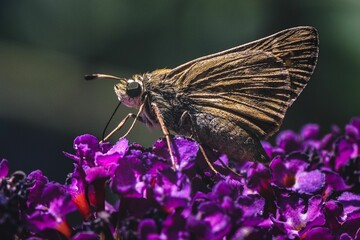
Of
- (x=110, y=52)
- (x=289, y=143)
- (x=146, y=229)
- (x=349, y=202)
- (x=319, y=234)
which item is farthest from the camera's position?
(x=110, y=52)

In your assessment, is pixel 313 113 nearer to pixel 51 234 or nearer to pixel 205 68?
pixel 205 68

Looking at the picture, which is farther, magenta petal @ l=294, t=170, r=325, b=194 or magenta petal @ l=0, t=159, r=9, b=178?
magenta petal @ l=294, t=170, r=325, b=194

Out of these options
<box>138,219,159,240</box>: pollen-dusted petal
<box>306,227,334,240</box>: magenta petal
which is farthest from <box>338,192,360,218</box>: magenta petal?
<box>138,219,159,240</box>: pollen-dusted petal

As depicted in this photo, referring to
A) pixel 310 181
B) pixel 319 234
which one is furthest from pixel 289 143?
pixel 319 234

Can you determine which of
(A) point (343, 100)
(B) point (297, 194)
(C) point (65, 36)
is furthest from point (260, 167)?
(C) point (65, 36)

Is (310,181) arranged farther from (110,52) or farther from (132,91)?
(110,52)

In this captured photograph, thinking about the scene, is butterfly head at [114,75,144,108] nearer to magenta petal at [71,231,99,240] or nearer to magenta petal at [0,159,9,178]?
magenta petal at [0,159,9,178]

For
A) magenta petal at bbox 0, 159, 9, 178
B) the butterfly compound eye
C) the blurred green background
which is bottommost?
the blurred green background
